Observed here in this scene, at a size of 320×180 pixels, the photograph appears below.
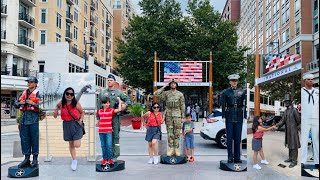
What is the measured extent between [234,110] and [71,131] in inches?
114

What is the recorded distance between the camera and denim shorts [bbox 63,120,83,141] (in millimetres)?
6602

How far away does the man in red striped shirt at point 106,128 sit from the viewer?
695 centimetres

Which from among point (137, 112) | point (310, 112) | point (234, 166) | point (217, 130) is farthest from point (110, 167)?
point (137, 112)

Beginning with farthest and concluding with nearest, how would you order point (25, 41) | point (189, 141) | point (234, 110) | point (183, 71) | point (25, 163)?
1. point (25, 41)
2. point (183, 71)
3. point (189, 141)
4. point (234, 110)
5. point (25, 163)

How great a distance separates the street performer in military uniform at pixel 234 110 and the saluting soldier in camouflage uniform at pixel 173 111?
42.8 inches

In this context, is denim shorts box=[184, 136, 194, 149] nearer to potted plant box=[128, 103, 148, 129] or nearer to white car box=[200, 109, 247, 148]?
white car box=[200, 109, 247, 148]

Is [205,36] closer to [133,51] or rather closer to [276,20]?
[133,51]

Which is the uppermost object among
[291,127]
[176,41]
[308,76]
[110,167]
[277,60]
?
[176,41]

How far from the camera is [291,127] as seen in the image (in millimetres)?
5887

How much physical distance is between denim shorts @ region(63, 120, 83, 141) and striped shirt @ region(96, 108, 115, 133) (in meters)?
0.48

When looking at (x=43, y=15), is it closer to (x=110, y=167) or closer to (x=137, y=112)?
(x=137, y=112)

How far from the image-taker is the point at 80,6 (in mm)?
20297

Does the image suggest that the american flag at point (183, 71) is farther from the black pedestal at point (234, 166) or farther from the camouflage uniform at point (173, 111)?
the black pedestal at point (234, 166)

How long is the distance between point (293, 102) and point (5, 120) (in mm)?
19371
